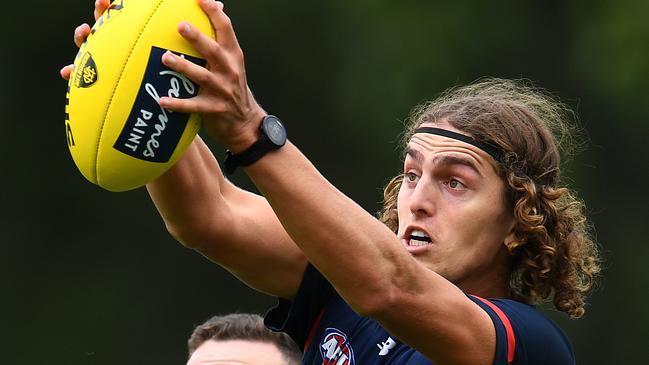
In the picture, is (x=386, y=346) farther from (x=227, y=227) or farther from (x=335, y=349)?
(x=227, y=227)

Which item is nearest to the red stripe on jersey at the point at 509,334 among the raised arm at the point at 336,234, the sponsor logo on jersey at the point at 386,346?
the raised arm at the point at 336,234

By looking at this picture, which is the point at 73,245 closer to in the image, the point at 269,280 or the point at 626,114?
the point at 626,114

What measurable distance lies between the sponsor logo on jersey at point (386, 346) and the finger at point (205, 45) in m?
1.24

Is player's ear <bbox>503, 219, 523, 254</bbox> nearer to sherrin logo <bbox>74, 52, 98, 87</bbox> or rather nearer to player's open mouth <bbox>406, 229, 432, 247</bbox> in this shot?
player's open mouth <bbox>406, 229, 432, 247</bbox>

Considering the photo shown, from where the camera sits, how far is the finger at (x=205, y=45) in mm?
3561

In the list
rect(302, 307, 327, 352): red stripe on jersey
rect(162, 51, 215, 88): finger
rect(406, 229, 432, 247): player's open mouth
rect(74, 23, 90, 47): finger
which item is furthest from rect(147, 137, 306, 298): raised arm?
rect(162, 51, 215, 88): finger

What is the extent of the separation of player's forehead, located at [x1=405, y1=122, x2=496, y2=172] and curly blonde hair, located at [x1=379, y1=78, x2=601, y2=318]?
0.04m

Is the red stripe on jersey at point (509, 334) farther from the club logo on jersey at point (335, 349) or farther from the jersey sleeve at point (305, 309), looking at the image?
the jersey sleeve at point (305, 309)

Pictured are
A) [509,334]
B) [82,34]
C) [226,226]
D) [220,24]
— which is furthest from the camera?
[226,226]

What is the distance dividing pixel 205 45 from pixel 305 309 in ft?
4.23

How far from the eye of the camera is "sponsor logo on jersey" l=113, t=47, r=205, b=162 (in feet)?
11.8

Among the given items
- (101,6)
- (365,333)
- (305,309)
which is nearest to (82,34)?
(101,6)

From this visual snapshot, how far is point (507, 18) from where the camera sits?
12344mm

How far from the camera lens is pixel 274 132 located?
146 inches
